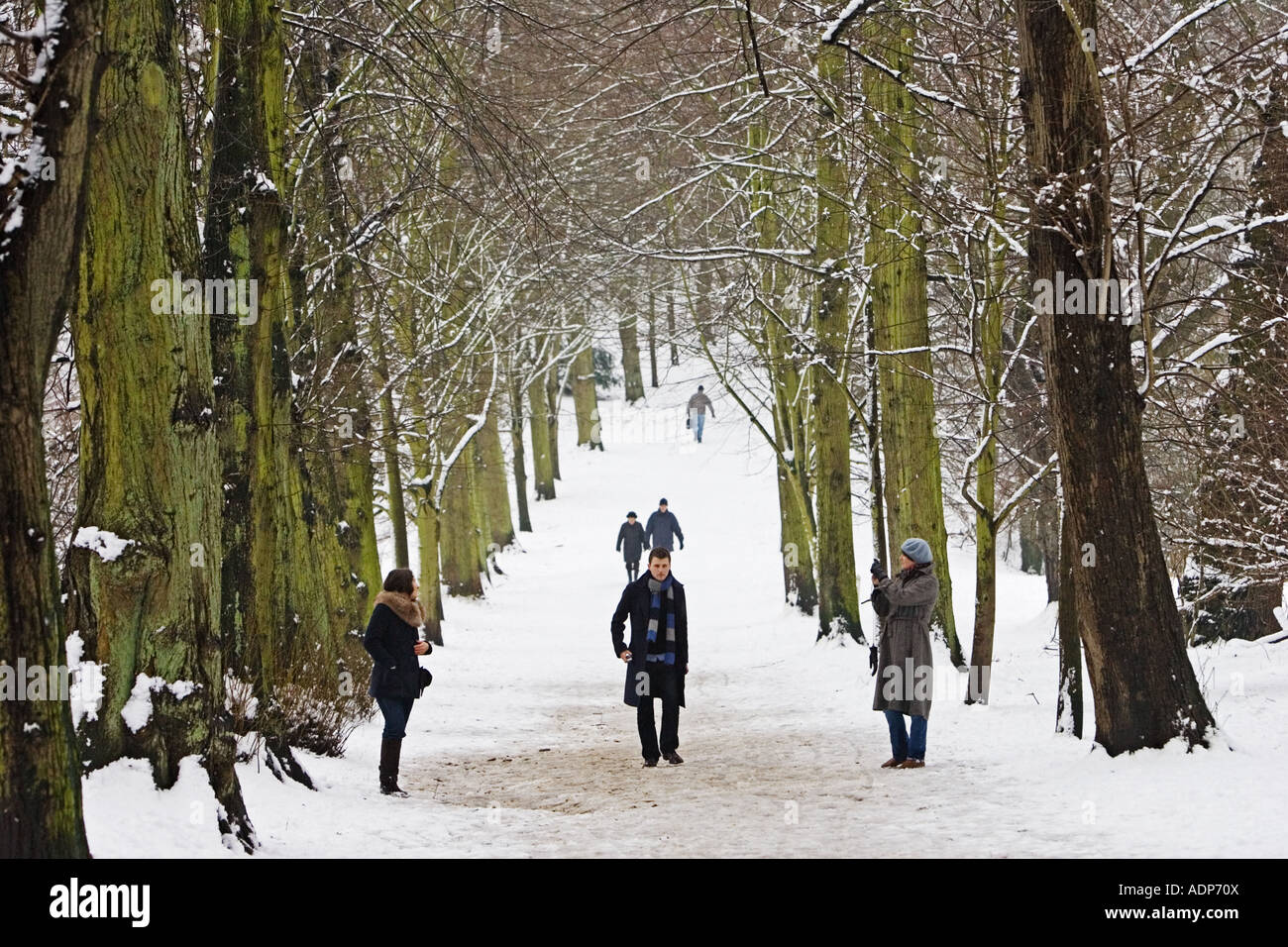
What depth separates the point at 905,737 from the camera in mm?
10469

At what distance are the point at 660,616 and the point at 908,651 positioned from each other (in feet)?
6.72

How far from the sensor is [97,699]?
6.80m

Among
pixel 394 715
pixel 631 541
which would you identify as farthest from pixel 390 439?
pixel 631 541

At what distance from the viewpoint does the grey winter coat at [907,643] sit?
1016cm

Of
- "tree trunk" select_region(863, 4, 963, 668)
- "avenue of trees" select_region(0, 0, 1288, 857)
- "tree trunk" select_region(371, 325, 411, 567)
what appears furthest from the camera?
"tree trunk" select_region(371, 325, 411, 567)

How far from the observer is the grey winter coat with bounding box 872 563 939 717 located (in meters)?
10.2

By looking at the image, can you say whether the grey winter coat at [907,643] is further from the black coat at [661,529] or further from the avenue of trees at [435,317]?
the black coat at [661,529]

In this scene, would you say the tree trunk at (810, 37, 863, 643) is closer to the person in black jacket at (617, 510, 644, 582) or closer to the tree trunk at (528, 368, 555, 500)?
the person in black jacket at (617, 510, 644, 582)

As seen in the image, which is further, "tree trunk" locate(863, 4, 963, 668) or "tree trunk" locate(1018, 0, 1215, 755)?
"tree trunk" locate(863, 4, 963, 668)

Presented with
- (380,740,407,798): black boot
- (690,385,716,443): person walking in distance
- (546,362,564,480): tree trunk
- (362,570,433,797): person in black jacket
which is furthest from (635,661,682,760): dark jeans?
(690,385,716,443): person walking in distance

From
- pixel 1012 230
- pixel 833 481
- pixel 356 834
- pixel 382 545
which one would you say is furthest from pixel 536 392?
pixel 356 834

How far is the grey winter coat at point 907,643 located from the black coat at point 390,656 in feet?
11.2

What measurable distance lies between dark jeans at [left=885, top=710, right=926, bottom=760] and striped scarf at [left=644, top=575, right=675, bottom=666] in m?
1.79
